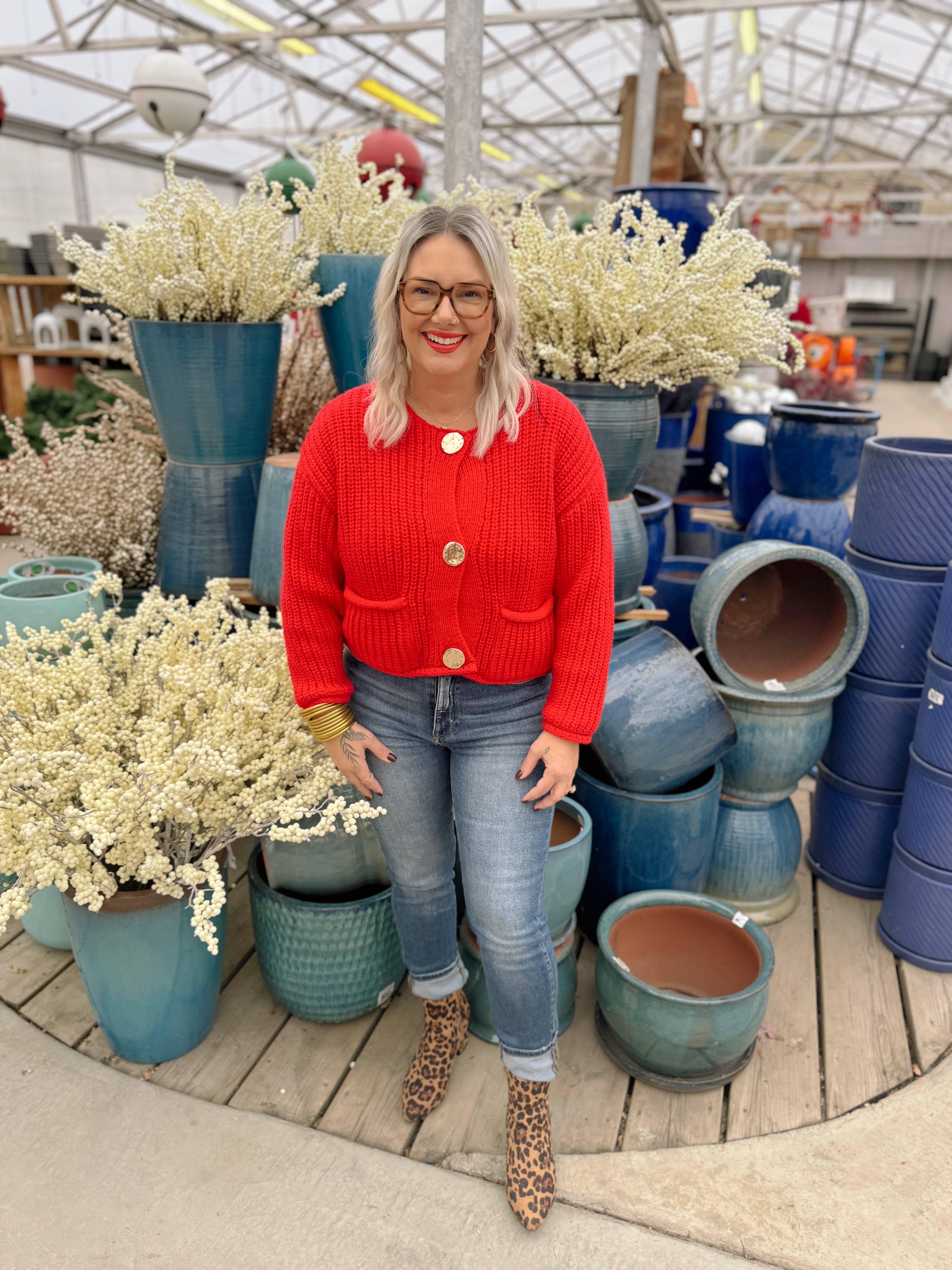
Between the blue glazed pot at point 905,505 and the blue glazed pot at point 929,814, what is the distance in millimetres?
454

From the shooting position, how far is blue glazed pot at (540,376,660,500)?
1817 mm

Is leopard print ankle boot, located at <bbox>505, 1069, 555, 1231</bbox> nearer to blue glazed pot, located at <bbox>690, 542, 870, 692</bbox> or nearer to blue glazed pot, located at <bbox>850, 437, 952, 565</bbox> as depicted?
blue glazed pot, located at <bbox>690, 542, 870, 692</bbox>

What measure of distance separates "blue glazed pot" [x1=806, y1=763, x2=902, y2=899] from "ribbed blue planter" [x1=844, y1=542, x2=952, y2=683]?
295 millimetres

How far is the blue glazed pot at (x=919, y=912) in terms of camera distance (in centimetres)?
187

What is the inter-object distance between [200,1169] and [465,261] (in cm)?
143

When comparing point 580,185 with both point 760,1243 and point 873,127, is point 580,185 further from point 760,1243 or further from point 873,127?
point 760,1243

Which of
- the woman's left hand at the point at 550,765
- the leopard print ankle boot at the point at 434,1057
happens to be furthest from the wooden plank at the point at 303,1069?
the woman's left hand at the point at 550,765

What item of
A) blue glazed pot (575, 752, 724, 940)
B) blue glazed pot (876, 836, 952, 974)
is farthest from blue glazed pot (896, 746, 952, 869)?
blue glazed pot (575, 752, 724, 940)

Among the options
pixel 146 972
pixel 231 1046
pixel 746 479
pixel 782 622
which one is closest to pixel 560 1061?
pixel 231 1046

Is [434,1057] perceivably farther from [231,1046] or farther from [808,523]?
[808,523]

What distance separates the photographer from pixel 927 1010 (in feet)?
5.90

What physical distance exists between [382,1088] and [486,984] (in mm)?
260

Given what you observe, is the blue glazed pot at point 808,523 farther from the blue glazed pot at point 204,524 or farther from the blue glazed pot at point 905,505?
the blue glazed pot at point 204,524

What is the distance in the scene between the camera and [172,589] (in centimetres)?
217
